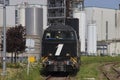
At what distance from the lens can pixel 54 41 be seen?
29.4 meters

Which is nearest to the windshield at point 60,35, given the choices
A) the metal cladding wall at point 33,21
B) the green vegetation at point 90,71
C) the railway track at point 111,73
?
the green vegetation at point 90,71

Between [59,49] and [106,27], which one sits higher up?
[106,27]

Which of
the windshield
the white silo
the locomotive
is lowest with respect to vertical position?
the locomotive

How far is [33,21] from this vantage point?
267ft

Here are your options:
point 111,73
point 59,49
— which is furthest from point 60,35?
point 111,73

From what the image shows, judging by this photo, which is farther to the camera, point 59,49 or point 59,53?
point 59,49

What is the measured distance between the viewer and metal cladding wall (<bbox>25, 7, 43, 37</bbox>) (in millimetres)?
80875

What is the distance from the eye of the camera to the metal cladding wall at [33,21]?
265ft

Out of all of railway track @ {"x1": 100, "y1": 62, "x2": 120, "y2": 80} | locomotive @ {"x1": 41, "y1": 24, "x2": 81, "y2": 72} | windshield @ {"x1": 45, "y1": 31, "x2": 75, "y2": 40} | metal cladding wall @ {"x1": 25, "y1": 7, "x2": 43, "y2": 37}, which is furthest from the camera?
metal cladding wall @ {"x1": 25, "y1": 7, "x2": 43, "y2": 37}

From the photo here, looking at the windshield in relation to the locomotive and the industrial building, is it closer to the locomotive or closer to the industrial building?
the locomotive

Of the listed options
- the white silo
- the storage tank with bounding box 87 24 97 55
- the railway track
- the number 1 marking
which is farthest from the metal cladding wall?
the number 1 marking

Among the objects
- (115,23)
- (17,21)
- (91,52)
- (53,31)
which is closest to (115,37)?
(115,23)

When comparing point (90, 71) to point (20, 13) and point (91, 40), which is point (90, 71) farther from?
point (91, 40)

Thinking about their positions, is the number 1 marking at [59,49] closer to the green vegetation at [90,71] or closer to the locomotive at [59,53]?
the locomotive at [59,53]
